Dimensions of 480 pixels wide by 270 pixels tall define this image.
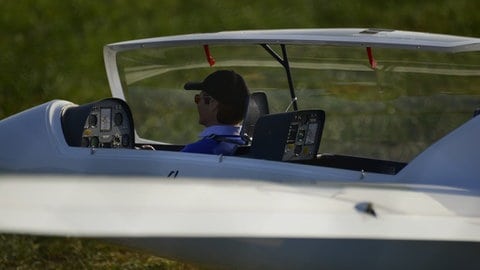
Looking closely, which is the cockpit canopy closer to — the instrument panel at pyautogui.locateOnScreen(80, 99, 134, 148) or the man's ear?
the man's ear

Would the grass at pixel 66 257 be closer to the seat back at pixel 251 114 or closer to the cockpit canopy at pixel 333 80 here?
the cockpit canopy at pixel 333 80

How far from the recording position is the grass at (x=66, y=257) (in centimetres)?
705

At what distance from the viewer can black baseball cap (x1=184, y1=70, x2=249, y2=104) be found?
5953 mm

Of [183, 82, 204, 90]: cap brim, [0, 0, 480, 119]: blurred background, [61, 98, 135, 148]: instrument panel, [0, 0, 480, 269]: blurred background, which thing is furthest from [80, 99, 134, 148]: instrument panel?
[0, 0, 480, 119]: blurred background

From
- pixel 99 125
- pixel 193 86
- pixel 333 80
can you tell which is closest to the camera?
pixel 99 125

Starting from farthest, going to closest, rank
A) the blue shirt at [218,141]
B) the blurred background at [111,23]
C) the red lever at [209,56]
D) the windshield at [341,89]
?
the blurred background at [111,23] < the red lever at [209,56] < the windshield at [341,89] < the blue shirt at [218,141]

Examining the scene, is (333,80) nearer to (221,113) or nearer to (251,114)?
(251,114)

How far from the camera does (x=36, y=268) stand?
703cm

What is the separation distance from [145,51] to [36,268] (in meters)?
1.55

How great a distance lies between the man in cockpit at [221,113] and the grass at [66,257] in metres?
1.39

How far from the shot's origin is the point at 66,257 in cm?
720

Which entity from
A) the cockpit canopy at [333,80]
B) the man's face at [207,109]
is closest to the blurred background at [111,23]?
the cockpit canopy at [333,80]

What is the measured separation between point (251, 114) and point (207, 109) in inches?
9.4

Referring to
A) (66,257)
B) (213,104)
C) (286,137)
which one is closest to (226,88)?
(213,104)
